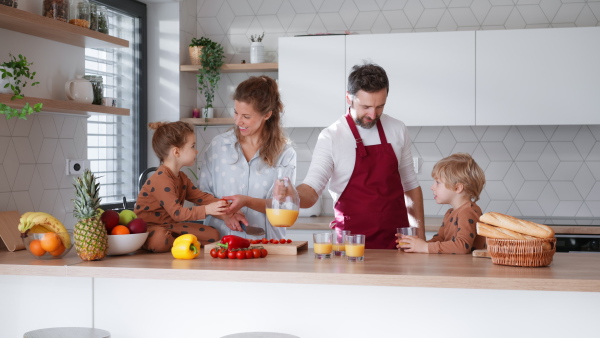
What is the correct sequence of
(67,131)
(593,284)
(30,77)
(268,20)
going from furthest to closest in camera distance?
1. (268,20)
2. (67,131)
3. (30,77)
4. (593,284)

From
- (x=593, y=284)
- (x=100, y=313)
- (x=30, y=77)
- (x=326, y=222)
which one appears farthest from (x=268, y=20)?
(x=593, y=284)

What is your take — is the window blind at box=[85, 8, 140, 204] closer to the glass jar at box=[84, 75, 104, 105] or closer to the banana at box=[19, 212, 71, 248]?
the glass jar at box=[84, 75, 104, 105]

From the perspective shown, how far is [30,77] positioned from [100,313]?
1.06 metres

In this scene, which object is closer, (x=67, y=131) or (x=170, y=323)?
(x=170, y=323)

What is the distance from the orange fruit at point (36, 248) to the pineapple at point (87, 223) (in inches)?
5.1

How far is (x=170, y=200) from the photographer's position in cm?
261

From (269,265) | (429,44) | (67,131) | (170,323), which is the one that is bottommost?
(170,323)

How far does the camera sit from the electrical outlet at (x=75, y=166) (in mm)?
3286

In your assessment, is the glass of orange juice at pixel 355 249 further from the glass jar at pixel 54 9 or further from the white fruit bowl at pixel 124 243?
the glass jar at pixel 54 9

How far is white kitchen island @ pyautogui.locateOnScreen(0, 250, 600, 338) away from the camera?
2.05 meters

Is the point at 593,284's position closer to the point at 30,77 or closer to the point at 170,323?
the point at 170,323

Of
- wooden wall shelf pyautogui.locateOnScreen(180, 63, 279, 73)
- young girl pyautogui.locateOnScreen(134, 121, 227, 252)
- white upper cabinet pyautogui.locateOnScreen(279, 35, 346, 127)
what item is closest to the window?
wooden wall shelf pyautogui.locateOnScreen(180, 63, 279, 73)

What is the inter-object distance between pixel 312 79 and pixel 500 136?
4.44 ft

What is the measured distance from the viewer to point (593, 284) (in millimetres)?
1915
